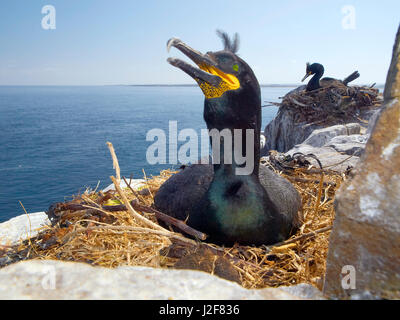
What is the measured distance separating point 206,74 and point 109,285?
1.76 metres

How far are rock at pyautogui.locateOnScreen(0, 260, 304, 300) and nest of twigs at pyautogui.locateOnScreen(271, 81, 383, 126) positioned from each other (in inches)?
457

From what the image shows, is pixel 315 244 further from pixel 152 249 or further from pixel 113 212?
pixel 113 212

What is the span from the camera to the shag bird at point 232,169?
256 centimetres

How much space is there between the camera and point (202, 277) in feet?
4.51

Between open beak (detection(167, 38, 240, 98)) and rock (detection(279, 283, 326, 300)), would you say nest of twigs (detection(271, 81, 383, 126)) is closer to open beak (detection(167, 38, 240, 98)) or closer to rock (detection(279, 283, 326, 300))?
open beak (detection(167, 38, 240, 98))

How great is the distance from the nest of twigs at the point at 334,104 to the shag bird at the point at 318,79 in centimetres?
30

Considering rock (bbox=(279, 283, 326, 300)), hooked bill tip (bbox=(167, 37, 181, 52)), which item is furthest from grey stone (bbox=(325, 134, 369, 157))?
rock (bbox=(279, 283, 326, 300))

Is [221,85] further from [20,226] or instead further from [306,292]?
[20,226]

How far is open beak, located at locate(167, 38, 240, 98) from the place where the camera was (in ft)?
8.22

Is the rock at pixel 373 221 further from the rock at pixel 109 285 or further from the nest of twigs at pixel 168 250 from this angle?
the nest of twigs at pixel 168 250

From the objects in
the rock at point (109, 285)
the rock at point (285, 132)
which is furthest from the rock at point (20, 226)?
the rock at point (285, 132)

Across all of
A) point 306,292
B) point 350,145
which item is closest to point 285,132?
point 350,145

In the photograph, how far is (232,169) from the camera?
281 cm
